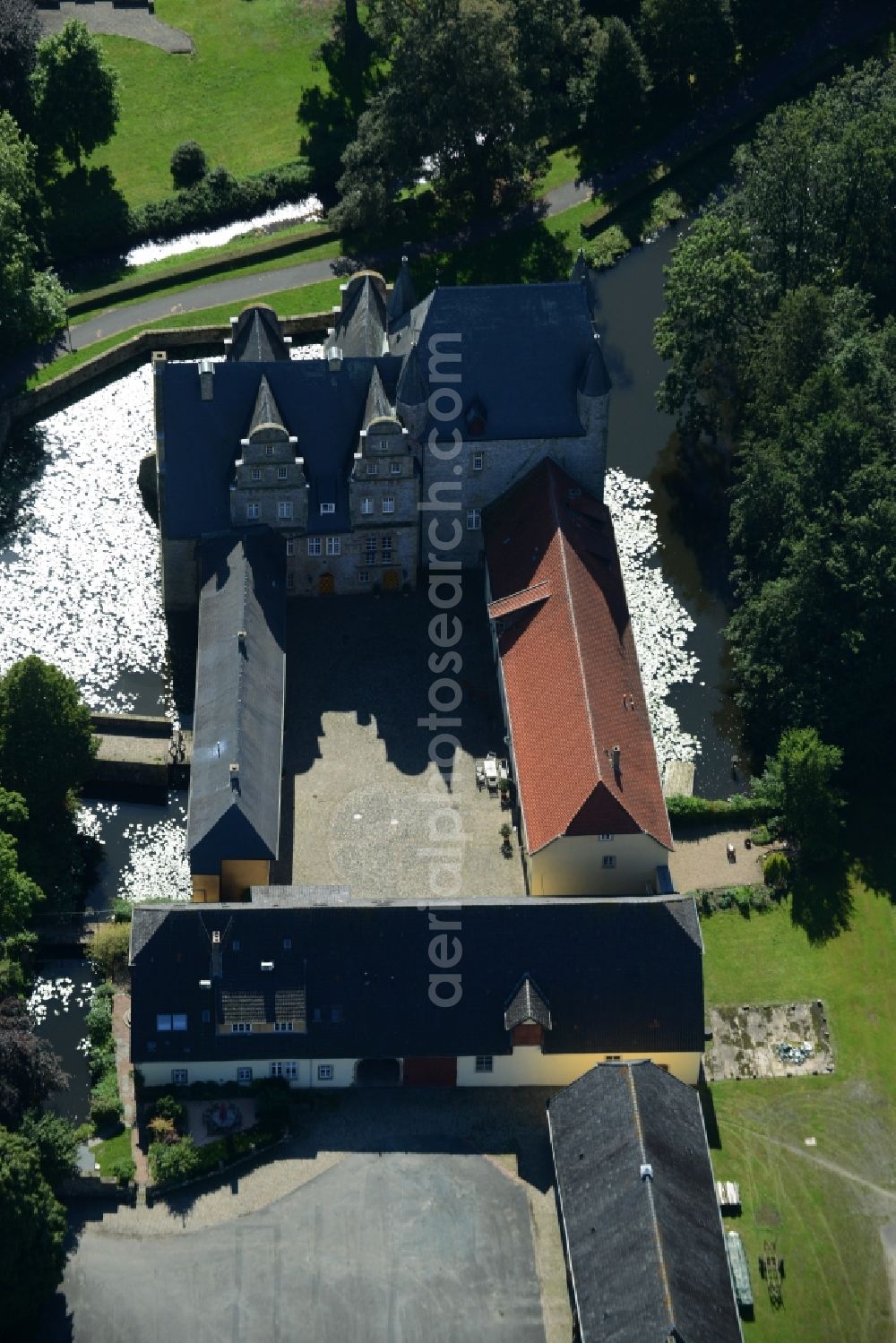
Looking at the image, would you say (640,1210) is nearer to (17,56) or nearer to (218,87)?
(17,56)

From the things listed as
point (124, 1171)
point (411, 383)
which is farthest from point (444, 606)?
point (124, 1171)

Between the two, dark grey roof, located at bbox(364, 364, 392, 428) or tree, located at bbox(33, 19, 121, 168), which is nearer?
dark grey roof, located at bbox(364, 364, 392, 428)

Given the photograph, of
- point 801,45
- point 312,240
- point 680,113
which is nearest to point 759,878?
point 312,240

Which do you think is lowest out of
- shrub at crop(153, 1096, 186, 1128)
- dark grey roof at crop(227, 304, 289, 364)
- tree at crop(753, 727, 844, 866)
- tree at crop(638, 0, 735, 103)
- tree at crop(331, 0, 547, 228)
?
shrub at crop(153, 1096, 186, 1128)

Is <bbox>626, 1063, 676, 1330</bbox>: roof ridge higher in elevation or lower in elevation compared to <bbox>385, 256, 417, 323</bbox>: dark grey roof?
lower

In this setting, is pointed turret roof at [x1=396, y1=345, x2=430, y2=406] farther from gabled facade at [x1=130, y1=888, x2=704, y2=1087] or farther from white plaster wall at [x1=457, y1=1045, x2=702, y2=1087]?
white plaster wall at [x1=457, y1=1045, x2=702, y2=1087]

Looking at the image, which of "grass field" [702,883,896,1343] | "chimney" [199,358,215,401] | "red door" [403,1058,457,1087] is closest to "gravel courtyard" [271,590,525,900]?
"red door" [403,1058,457,1087]

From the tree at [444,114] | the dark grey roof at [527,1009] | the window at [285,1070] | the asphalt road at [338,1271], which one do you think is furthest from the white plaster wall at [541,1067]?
the tree at [444,114]

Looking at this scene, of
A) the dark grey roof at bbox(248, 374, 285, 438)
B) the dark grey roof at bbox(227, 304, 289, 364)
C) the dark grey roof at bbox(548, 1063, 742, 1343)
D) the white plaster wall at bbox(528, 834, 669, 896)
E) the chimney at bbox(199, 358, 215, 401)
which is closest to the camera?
the dark grey roof at bbox(548, 1063, 742, 1343)
